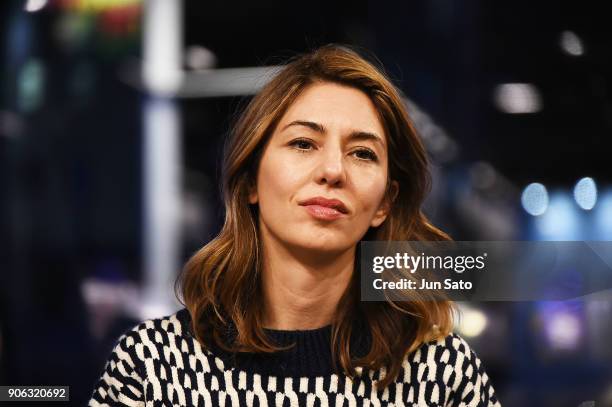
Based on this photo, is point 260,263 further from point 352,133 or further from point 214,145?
point 214,145

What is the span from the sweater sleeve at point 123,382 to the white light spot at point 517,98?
3.20ft

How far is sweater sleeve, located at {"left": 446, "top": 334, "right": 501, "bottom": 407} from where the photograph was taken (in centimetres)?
114

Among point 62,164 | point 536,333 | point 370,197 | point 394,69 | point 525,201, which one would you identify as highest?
point 394,69

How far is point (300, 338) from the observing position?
44.4 inches

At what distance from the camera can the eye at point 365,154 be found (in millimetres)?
1139

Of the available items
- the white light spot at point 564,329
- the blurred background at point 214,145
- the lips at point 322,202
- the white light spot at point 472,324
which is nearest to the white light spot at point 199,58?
the blurred background at point 214,145

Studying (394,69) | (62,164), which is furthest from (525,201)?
(62,164)

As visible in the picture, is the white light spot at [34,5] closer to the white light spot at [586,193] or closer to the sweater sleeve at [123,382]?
the sweater sleeve at [123,382]

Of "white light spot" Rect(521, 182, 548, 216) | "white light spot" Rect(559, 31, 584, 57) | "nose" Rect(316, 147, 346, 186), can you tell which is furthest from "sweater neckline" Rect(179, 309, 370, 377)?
"white light spot" Rect(559, 31, 584, 57)

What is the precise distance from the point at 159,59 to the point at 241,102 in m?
0.38

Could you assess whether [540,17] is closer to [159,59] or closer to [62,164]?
[159,59]

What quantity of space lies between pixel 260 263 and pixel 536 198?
71 centimetres

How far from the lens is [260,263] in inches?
46.4

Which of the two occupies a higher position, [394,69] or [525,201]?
[394,69]
